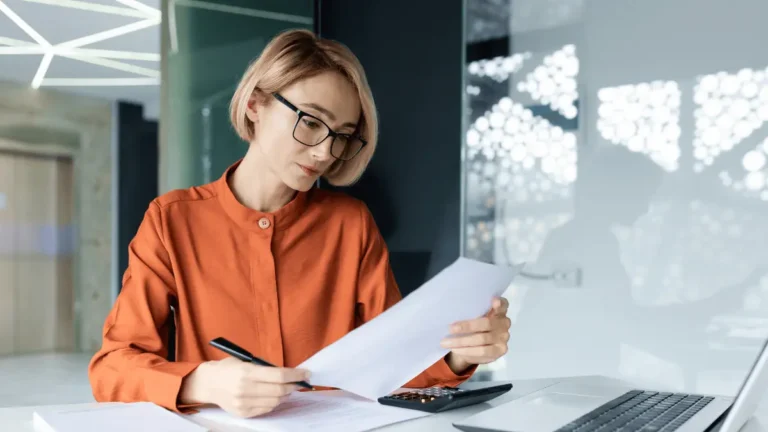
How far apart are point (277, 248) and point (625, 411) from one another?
76 cm

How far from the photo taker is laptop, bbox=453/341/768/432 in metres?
0.77

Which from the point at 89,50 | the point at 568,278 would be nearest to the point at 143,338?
the point at 568,278

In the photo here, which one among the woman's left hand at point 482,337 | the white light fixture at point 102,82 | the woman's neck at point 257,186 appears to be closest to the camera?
the woman's left hand at point 482,337

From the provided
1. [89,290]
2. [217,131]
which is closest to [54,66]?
[217,131]

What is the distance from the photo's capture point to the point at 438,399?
1.01m

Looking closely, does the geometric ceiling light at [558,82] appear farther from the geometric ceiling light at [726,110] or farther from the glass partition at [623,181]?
the geometric ceiling light at [726,110]

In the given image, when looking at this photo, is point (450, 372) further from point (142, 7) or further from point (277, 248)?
point (142, 7)

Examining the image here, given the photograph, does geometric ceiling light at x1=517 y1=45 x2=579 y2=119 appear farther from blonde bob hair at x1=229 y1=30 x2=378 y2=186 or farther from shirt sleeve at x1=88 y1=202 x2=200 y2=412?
shirt sleeve at x1=88 y1=202 x2=200 y2=412

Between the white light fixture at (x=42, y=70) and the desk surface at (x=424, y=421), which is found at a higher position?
the white light fixture at (x=42, y=70)

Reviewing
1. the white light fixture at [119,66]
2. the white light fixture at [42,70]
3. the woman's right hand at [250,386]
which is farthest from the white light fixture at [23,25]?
the woman's right hand at [250,386]

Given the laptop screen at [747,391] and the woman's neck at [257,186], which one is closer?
the laptop screen at [747,391]

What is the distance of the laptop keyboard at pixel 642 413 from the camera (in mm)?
840

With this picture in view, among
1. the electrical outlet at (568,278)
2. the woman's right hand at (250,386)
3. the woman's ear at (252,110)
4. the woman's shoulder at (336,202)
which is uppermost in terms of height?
the woman's ear at (252,110)

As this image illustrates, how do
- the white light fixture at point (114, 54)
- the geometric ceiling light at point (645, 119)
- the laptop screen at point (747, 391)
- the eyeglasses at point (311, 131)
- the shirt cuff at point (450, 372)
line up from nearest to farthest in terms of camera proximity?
the laptop screen at point (747, 391)
the shirt cuff at point (450, 372)
the eyeglasses at point (311, 131)
the geometric ceiling light at point (645, 119)
the white light fixture at point (114, 54)
